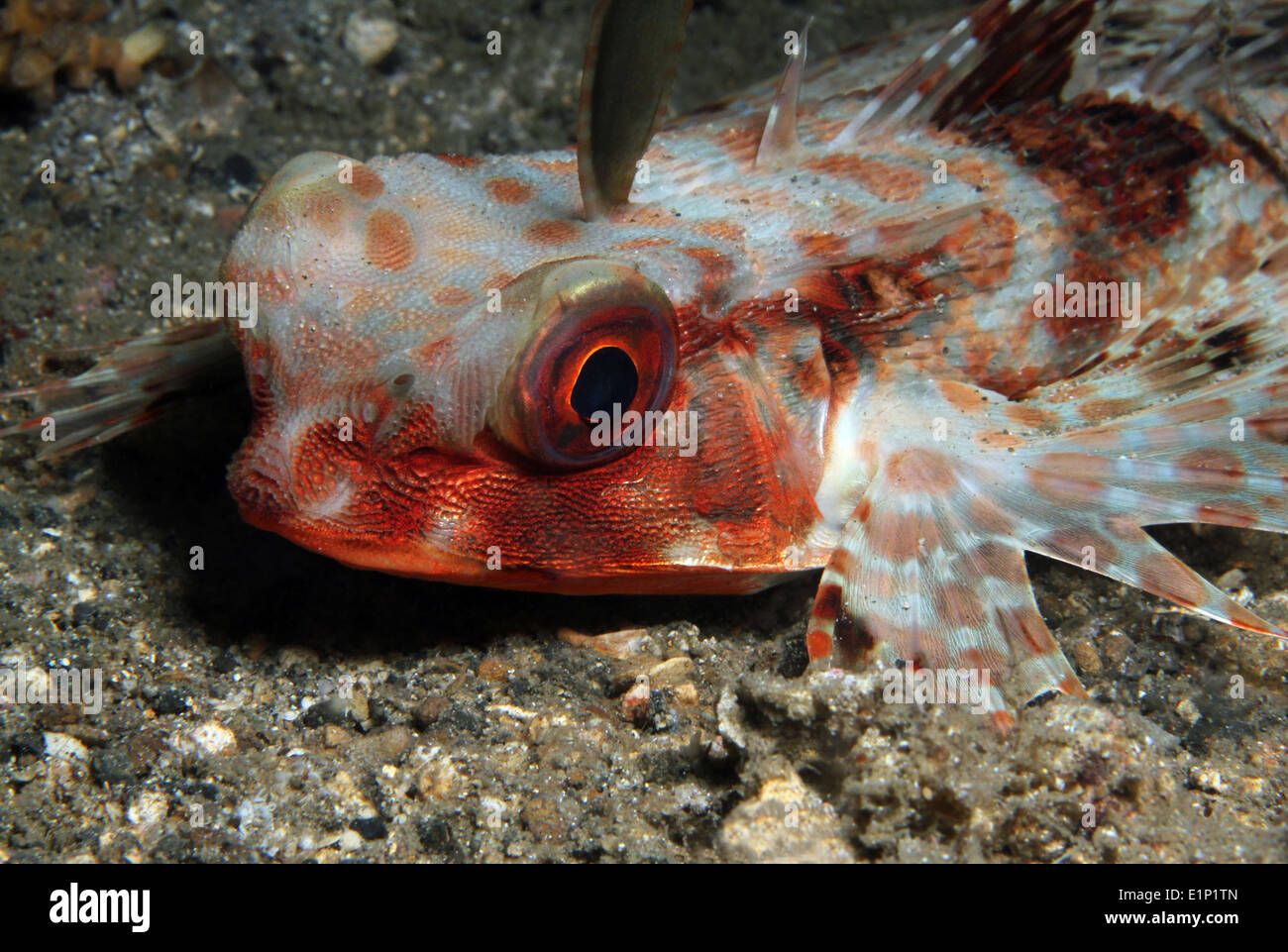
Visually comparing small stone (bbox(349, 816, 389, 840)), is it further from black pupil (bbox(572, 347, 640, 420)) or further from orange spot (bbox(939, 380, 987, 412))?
orange spot (bbox(939, 380, 987, 412))

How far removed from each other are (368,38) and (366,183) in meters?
3.98

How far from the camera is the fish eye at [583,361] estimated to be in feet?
9.05

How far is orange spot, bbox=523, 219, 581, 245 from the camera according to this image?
3.22m

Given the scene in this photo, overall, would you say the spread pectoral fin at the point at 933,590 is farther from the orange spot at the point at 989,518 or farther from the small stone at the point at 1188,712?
the small stone at the point at 1188,712

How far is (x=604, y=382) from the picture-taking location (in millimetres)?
2918

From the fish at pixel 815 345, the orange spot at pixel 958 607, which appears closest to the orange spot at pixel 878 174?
the fish at pixel 815 345

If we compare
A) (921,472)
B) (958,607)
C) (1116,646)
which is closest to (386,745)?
(958,607)

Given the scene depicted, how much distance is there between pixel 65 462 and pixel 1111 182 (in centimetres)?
481

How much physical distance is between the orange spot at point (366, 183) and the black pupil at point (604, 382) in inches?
42.6

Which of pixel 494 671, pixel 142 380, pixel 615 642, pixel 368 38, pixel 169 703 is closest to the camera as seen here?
pixel 169 703

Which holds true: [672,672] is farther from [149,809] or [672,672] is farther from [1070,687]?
[149,809]

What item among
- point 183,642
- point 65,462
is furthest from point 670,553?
point 65,462

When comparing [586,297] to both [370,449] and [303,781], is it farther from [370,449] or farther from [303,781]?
[303,781]

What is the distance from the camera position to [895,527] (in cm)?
343
